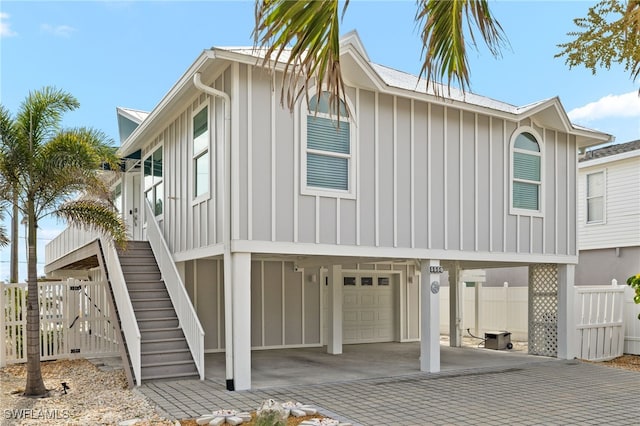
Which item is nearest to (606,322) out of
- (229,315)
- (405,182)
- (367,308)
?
(367,308)

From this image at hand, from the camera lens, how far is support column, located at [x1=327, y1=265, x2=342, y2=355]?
1349 centimetres

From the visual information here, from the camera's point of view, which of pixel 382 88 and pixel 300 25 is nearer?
pixel 300 25

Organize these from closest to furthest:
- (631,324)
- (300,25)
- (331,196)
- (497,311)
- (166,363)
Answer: (300,25), (166,363), (331,196), (631,324), (497,311)

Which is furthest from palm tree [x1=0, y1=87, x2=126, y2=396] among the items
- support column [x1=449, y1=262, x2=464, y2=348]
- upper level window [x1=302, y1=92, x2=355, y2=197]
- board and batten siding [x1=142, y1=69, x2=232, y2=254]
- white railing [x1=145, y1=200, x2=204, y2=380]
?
support column [x1=449, y1=262, x2=464, y2=348]

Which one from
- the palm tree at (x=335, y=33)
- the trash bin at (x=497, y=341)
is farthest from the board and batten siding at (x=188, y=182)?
the trash bin at (x=497, y=341)

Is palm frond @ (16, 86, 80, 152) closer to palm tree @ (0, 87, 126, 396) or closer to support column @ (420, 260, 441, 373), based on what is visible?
palm tree @ (0, 87, 126, 396)

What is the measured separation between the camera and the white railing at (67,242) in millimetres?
15102

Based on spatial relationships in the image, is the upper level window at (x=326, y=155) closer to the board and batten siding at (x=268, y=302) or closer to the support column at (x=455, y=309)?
the board and batten siding at (x=268, y=302)

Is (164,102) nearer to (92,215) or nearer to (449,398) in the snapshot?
(92,215)

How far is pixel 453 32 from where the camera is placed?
4.57 meters

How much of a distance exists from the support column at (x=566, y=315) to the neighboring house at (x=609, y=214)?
5.29 metres

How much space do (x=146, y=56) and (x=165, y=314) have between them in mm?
9212

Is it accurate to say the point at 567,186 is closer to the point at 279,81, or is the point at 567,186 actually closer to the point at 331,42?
the point at 279,81

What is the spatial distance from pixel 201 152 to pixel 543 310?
8.77 m
